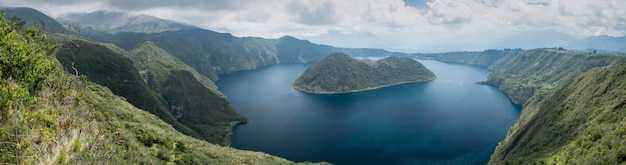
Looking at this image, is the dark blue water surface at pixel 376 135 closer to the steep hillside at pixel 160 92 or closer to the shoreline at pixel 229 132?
the shoreline at pixel 229 132

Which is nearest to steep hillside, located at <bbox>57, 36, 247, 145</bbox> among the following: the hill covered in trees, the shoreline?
the shoreline

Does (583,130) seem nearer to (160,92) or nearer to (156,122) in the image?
(156,122)

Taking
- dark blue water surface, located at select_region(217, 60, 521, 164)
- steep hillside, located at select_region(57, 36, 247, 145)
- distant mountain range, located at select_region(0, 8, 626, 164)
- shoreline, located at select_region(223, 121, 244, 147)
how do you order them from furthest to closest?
shoreline, located at select_region(223, 121, 244, 147) → steep hillside, located at select_region(57, 36, 247, 145) → dark blue water surface, located at select_region(217, 60, 521, 164) → distant mountain range, located at select_region(0, 8, 626, 164)

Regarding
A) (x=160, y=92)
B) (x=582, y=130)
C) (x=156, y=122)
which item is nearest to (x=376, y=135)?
(x=582, y=130)

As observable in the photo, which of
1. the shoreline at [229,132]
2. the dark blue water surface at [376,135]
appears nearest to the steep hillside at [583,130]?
the dark blue water surface at [376,135]

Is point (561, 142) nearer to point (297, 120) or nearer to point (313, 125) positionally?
point (313, 125)

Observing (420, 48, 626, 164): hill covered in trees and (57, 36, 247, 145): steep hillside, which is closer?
(420, 48, 626, 164): hill covered in trees

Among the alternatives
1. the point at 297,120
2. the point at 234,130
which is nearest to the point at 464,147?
the point at 297,120

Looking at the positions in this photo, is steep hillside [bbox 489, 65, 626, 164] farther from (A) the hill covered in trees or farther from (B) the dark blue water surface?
(B) the dark blue water surface
